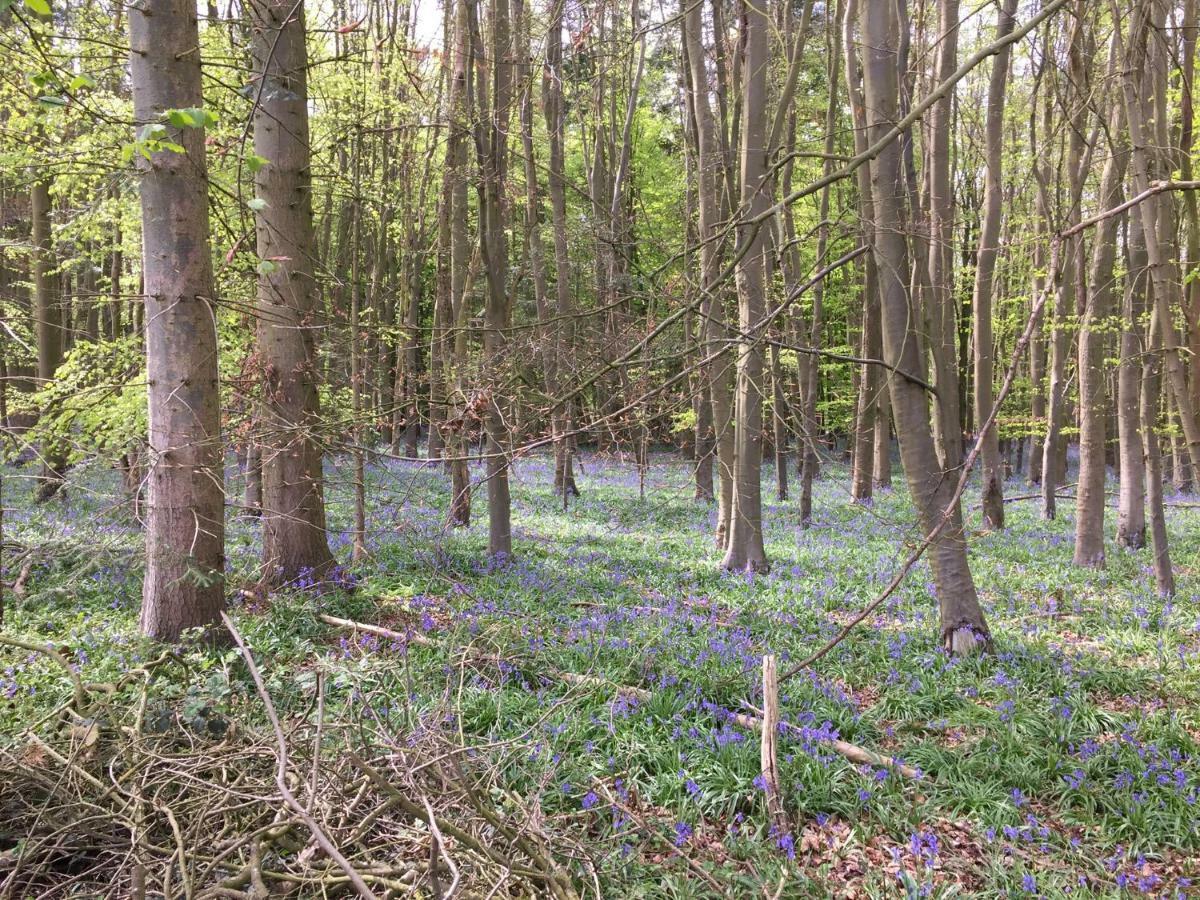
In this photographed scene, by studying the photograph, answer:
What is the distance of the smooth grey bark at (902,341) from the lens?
587 centimetres

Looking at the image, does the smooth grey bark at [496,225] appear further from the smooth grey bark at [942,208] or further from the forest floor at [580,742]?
Result: the smooth grey bark at [942,208]

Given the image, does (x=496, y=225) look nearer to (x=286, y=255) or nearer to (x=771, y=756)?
(x=286, y=255)

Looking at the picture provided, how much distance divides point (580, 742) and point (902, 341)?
159 inches

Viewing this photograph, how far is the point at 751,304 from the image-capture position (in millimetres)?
8797

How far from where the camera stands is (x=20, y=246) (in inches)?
148

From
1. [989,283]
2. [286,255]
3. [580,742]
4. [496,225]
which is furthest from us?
[989,283]

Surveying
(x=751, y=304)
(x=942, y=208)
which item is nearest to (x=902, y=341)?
(x=751, y=304)

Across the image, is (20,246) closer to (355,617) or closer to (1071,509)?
(355,617)

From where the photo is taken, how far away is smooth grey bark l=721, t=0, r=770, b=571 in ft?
28.9

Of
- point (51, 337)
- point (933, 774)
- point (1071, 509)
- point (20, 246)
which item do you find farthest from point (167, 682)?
point (1071, 509)

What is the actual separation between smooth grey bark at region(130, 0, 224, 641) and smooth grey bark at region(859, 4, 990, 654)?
4.74 meters

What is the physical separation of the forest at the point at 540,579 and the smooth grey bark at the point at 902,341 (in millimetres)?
35

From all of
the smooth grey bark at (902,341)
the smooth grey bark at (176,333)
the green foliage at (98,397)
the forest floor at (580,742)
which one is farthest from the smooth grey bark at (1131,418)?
the green foliage at (98,397)

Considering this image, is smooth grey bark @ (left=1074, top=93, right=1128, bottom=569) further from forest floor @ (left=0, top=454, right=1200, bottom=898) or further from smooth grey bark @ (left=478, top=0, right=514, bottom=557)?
smooth grey bark @ (left=478, top=0, right=514, bottom=557)
